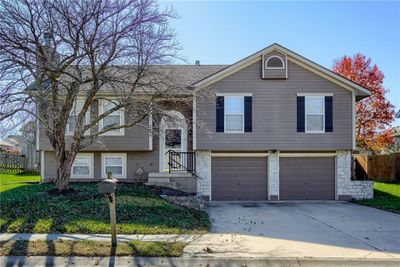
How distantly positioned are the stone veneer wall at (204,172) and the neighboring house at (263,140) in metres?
0.04

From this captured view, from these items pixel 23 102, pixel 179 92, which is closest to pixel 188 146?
pixel 179 92

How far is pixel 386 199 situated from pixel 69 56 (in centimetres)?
1339

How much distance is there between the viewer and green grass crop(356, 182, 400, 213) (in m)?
14.0

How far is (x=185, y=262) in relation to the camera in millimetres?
6508

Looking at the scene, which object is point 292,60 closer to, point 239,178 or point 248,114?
point 248,114

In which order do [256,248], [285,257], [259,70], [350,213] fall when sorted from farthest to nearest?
[259,70] → [350,213] → [256,248] → [285,257]

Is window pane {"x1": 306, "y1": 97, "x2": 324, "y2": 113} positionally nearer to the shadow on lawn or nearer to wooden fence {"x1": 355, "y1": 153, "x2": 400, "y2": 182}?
wooden fence {"x1": 355, "y1": 153, "x2": 400, "y2": 182}

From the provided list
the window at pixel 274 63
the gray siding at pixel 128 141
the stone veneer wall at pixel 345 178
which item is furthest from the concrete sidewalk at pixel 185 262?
the window at pixel 274 63

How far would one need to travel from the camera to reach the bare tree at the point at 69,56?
10.8 metres

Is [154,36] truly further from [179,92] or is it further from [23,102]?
[23,102]

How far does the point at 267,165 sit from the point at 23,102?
33.8 feet

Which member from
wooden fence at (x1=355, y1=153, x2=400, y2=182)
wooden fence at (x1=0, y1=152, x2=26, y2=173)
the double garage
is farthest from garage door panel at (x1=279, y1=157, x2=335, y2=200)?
wooden fence at (x1=0, y1=152, x2=26, y2=173)

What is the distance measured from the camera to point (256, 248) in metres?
7.44

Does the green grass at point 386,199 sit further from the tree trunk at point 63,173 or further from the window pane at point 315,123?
the tree trunk at point 63,173
